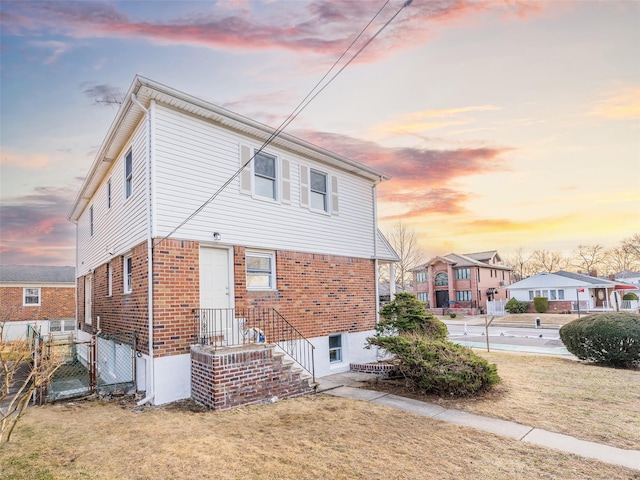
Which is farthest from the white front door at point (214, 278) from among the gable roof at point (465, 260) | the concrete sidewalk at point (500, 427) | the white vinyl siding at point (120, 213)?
the gable roof at point (465, 260)

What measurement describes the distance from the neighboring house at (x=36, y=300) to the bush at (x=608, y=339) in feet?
94.5

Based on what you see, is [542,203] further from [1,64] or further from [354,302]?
[1,64]

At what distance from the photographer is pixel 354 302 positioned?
12562 millimetres

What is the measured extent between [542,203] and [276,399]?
18134mm

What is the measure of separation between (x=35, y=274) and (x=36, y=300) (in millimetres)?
2538

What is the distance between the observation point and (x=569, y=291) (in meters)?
39.0

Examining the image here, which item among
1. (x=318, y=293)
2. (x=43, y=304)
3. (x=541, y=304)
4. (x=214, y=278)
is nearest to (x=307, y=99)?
(x=214, y=278)

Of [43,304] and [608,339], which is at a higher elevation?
[43,304]

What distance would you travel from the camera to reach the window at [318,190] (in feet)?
38.3

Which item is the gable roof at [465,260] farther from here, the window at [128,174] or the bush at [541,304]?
the window at [128,174]

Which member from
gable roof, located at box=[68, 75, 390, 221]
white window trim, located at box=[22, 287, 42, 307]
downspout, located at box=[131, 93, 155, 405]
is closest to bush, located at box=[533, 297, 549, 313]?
gable roof, located at box=[68, 75, 390, 221]

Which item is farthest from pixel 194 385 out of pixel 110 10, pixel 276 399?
pixel 110 10

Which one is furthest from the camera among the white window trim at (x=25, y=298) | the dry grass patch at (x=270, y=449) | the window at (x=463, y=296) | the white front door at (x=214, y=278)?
the window at (x=463, y=296)

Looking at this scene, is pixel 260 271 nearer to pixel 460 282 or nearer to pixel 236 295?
pixel 236 295
